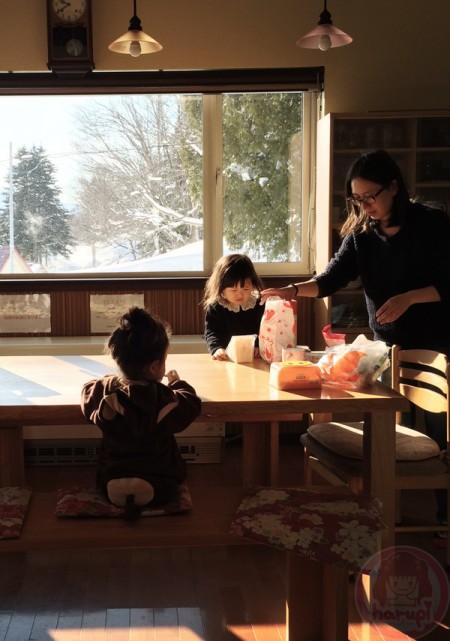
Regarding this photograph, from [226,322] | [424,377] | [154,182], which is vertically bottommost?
[424,377]

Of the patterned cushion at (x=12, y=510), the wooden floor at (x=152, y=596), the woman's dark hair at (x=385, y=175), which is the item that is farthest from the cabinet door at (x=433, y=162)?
the patterned cushion at (x=12, y=510)

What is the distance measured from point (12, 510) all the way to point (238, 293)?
1.46 m

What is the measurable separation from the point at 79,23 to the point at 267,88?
42.3 inches

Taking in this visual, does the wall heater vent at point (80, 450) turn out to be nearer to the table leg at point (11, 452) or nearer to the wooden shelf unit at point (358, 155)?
the wooden shelf unit at point (358, 155)

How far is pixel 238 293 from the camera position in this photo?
3195 mm

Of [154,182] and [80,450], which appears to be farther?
[154,182]

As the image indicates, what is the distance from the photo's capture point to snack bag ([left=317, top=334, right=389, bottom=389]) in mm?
2287

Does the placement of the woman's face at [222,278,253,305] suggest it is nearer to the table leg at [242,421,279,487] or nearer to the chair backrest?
the table leg at [242,421,279,487]

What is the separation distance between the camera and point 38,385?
2.34 meters

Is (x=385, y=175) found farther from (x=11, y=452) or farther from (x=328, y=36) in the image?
(x=11, y=452)

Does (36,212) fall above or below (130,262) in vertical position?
above

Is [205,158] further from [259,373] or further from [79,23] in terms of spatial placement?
[259,373]

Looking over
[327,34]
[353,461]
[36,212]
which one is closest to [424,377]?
[353,461]
